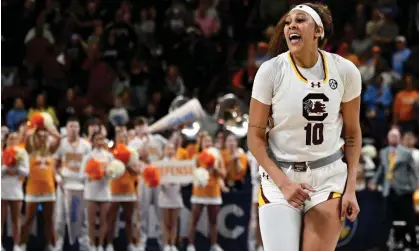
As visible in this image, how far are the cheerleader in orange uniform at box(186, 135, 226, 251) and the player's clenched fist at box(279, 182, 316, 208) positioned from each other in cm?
926

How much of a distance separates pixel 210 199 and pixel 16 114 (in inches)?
157

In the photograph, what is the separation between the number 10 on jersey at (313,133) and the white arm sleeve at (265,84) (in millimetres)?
252

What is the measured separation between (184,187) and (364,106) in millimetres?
4073

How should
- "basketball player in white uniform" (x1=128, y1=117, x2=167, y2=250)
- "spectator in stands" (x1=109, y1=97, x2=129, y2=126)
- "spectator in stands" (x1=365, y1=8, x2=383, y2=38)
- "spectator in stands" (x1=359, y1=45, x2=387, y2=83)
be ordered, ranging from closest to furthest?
1. "basketball player in white uniform" (x1=128, y1=117, x2=167, y2=250)
2. "spectator in stands" (x1=109, y1=97, x2=129, y2=126)
3. "spectator in stands" (x1=359, y1=45, x2=387, y2=83)
4. "spectator in stands" (x1=365, y1=8, x2=383, y2=38)

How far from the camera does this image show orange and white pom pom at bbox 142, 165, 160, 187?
1402 centimetres

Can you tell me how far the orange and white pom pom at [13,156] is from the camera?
42.7 feet

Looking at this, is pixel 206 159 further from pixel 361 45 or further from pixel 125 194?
pixel 361 45

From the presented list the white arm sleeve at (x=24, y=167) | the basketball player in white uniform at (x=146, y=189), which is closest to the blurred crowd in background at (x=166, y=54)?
the basketball player in white uniform at (x=146, y=189)

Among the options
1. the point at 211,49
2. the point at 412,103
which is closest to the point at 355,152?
the point at 412,103

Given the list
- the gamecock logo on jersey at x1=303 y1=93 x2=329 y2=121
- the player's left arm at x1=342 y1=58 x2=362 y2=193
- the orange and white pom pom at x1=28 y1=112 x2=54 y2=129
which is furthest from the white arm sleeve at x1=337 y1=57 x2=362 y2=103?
the orange and white pom pom at x1=28 y1=112 x2=54 y2=129

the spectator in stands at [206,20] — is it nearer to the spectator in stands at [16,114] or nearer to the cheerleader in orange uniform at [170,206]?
the spectator in stands at [16,114]

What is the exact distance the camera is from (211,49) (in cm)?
1909

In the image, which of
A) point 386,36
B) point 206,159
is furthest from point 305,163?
point 386,36

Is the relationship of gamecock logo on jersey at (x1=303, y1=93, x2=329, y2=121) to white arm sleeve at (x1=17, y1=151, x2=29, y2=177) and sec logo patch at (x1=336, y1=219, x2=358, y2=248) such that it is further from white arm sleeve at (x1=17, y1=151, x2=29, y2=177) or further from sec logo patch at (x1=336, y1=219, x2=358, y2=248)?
sec logo patch at (x1=336, y1=219, x2=358, y2=248)
